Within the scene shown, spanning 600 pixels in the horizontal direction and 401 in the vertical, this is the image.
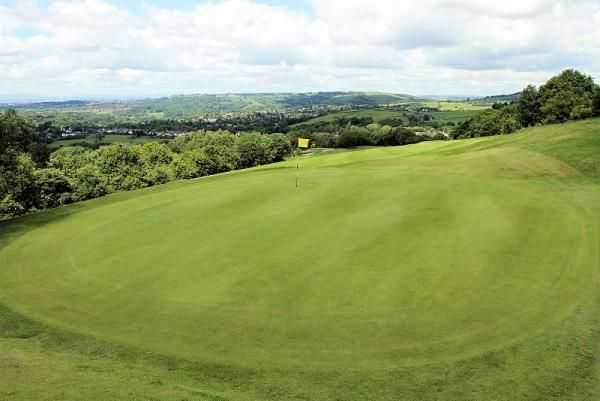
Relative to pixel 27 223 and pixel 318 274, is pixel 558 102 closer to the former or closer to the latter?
pixel 318 274

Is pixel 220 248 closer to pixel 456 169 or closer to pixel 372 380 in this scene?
pixel 372 380

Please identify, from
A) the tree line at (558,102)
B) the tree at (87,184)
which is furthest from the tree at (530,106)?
the tree at (87,184)

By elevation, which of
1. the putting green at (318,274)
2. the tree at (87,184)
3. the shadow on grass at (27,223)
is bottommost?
the tree at (87,184)

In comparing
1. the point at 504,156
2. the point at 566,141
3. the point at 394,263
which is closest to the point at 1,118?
the point at 394,263

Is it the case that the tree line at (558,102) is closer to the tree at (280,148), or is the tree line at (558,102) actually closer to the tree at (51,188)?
the tree at (280,148)

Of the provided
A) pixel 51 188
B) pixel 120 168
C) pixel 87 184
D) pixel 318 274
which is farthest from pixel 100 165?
pixel 318 274

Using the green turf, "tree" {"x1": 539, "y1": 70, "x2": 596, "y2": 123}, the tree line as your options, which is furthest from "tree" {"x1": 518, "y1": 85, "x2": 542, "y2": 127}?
the green turf
